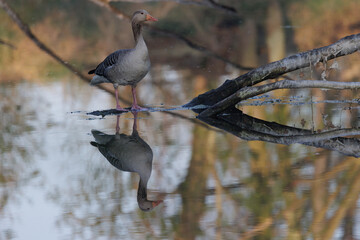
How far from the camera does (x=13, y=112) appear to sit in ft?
31.1

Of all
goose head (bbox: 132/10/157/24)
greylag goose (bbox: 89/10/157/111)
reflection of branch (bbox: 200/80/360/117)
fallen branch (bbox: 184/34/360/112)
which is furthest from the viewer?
goose head (bbox: 132/10/157/24)

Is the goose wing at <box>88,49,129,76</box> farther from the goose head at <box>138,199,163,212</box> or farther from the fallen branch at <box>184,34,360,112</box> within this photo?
the goose head at <box>138,199,163,212</box>

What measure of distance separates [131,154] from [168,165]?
579mm

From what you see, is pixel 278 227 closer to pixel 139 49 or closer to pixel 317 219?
pixel 317 219

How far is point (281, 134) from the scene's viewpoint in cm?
730

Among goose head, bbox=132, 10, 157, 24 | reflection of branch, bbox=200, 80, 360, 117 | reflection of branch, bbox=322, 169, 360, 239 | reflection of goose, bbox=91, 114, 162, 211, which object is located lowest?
reflection of branch, bbox=322, 169, 360, 239

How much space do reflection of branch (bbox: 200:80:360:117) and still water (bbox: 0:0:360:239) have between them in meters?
0.17

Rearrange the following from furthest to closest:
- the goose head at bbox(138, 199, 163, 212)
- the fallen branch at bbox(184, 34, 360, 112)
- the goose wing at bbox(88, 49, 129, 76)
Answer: the goose wing at bbox(88, 49, 129, 76), the fallen branch at bbox(184, 34, 360, 112), the goose head at bbox(138, 199, 163, 212)

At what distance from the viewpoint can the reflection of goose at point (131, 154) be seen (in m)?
5.61

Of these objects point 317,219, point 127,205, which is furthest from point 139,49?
point 317,219

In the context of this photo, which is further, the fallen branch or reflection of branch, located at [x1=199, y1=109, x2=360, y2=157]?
the fallen branch

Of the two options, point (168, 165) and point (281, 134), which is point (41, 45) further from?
point (168, 165)

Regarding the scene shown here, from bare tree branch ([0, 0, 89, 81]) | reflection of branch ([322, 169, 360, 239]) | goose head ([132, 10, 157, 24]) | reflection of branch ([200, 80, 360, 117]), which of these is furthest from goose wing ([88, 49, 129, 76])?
reflection of branch ([322, 169, 360, 239])

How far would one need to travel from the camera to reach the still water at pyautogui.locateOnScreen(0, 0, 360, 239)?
4809 millimetres
